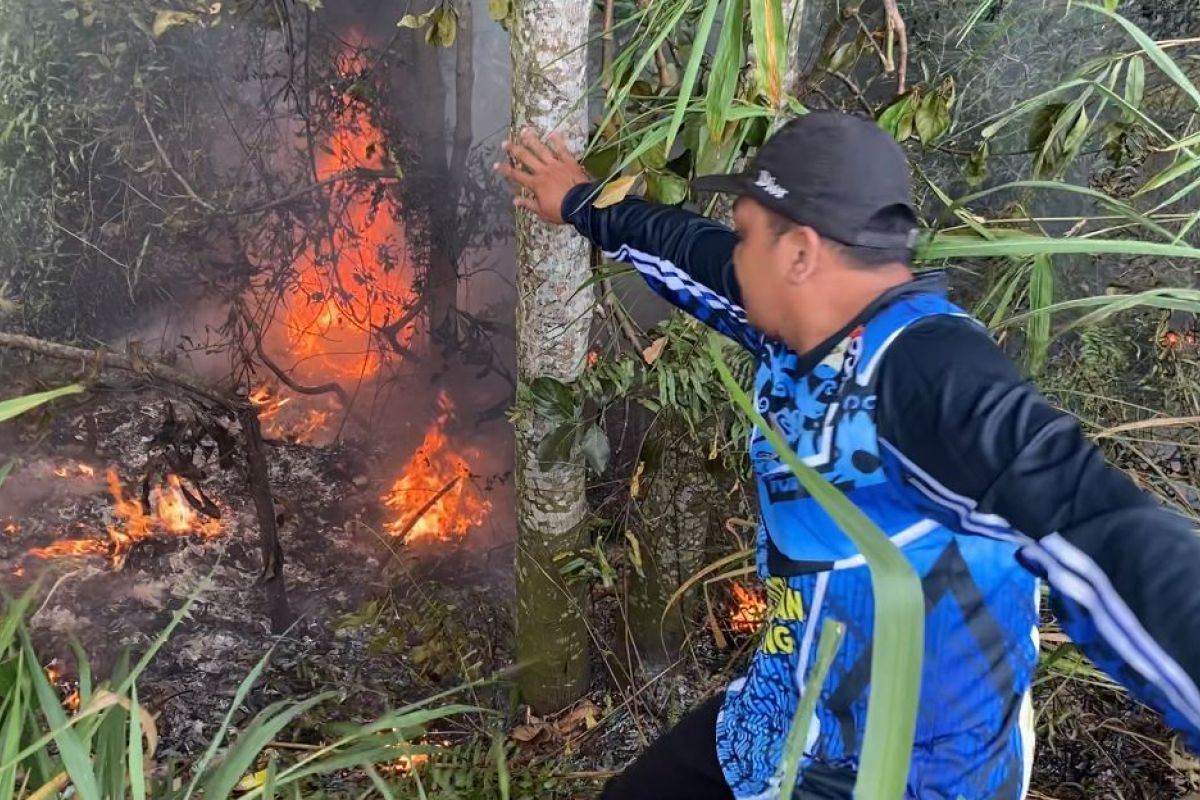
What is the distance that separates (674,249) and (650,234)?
5 centimetres

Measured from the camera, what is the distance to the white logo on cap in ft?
2.44

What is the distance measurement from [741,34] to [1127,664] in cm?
71

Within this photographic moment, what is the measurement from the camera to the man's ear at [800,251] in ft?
2.41

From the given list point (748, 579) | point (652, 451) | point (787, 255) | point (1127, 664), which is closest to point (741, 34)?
point (787, 255)

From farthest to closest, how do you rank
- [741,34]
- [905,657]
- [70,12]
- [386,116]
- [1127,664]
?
[386,116]
[70,12]
[741,34]
[1127,664]
[905,657]

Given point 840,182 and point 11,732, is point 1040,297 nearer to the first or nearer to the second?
point 840,182

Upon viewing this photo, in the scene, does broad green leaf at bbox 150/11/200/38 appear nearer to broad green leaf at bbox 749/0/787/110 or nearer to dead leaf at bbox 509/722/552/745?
broad green leaf at bbox 749/0/787/110

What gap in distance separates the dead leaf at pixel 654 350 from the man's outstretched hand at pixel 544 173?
0.84 feet

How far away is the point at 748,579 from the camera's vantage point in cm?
193

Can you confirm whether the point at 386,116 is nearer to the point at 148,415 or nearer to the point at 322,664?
the point at 148,415

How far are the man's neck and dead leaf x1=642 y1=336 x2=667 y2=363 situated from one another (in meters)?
0.52

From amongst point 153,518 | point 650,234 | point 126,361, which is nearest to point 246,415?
point 126,361

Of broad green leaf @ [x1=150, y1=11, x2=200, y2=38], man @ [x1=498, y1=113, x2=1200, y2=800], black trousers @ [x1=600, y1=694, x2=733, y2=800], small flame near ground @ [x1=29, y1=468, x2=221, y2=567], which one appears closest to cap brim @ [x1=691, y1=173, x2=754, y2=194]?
man @ [x1=498, y1=113, x2=1200, y2=800]

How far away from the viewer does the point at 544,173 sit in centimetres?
117
